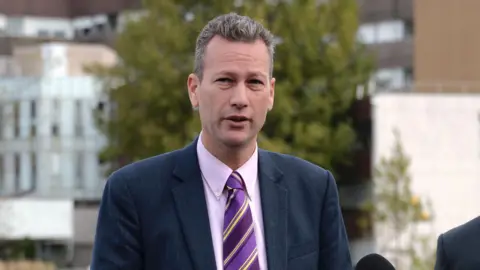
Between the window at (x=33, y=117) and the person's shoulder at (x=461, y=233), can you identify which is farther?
the window at (x=33, y=117)

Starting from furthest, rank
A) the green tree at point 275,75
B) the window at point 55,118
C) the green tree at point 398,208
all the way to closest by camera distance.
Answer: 1. the window at point 55,118
2. the green tree at point 275,75
3. the green tree at point 398,208

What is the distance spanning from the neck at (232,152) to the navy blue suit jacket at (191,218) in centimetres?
9

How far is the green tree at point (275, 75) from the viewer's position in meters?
42.2

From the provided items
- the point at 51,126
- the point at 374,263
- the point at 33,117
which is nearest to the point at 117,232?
the point at 374,263

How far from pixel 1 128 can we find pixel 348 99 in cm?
2135

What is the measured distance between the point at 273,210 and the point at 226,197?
0.15 metres

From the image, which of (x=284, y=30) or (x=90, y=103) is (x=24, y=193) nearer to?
(x=90, y=103)

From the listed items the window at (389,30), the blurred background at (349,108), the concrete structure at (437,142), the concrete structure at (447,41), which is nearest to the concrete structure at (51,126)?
the blurred background at (349,108)

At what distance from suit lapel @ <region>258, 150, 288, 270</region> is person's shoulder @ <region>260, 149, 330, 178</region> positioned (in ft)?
0.07

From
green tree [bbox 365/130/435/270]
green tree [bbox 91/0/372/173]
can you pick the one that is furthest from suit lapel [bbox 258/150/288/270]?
green tree [bbox 91/0/372/173]

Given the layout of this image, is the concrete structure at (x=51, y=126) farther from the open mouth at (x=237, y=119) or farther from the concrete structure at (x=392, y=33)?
the open mouth at (x=237, y=119)

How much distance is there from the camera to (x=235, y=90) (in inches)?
174

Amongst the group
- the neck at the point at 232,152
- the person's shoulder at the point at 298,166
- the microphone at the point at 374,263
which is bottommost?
the microphone at the point at 374,263

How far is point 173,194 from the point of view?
4.57 meters
